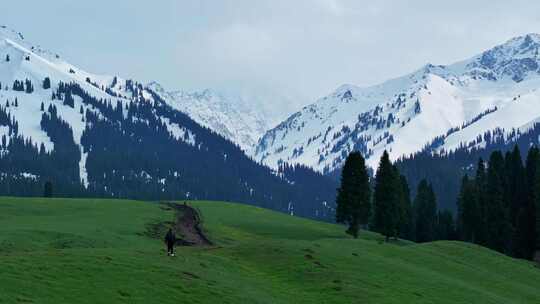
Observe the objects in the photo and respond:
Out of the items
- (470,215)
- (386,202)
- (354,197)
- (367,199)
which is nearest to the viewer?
(354,197)

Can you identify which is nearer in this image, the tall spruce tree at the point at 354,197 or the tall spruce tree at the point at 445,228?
the tall spruce tree at the point at 354,197

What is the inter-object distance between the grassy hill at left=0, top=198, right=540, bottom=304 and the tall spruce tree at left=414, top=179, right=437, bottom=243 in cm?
6013

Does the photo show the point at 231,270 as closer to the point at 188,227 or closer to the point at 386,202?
the point at 188,227

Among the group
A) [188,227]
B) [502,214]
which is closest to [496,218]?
[502,214]

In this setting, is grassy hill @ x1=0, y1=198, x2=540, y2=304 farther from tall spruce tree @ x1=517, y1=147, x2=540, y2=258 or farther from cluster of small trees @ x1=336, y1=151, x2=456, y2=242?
tall spruce tree @ x1=517, y1=147, x2=540, y2=258

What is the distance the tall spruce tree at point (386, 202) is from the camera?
4646 inches

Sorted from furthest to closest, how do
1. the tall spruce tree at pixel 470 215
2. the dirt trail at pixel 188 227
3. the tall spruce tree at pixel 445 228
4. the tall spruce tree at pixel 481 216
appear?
the tall spruce tree at pixel 445 228
the tall spruce tree at pixel 470 215
the tall spruce tree at pixel 481 216
the dirt trail at pixel 188 227

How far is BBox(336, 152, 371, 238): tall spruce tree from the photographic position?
116 meters

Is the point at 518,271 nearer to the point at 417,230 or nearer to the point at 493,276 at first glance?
the point at 493,276

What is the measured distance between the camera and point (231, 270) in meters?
55.7

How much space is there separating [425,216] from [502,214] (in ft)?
106

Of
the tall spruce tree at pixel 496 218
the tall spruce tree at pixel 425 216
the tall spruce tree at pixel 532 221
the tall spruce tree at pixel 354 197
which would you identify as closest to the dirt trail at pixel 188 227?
the tall spruce tree at pixel 354 197

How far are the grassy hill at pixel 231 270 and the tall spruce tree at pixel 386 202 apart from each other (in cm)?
2029

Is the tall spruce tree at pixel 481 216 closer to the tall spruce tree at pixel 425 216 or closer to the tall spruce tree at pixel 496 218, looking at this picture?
the tall spruce tree at pixel 496 218
